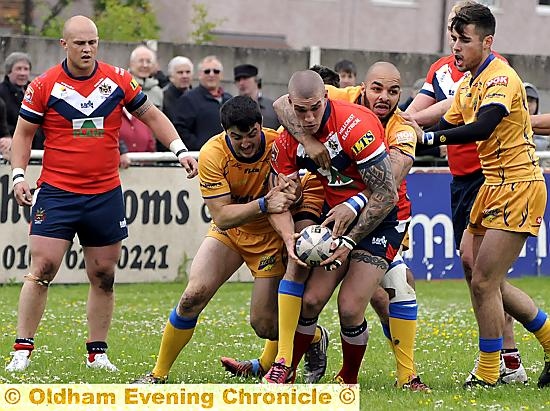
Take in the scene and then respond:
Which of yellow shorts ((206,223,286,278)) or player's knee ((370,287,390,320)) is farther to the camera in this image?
player's knee ((370,287,390,320))

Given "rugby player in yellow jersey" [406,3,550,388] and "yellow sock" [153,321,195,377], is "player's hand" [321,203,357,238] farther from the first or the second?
"yellow sock" [153,321,195,377]

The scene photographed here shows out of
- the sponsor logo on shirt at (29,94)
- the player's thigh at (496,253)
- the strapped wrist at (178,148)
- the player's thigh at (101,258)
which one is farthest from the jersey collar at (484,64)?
the sponsor logo on shirt at (29,94)

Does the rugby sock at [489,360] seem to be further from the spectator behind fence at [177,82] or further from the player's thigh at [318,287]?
the spectator behind fence at [177,82]

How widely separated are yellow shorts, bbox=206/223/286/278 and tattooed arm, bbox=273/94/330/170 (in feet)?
2.93

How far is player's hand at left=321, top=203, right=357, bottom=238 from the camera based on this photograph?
27.7 feet

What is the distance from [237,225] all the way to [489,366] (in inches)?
79.4

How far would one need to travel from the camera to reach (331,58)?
69.1 feet

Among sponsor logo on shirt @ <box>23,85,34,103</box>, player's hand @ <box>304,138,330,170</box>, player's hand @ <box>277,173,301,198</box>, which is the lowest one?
player's hand @ <box>277,173,301,198</box>

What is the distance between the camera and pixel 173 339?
29.5 feet

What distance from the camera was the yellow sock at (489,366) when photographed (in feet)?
29.4

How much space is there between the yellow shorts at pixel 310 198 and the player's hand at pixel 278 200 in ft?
1.06

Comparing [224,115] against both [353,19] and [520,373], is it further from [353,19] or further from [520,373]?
[353,19]

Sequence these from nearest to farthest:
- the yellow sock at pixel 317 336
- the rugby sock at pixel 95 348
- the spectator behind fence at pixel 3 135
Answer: the yellow sock at pixel 317 336 < the rugby sock at pixel 95 348 < the spectator behind fence at pixel 3 135

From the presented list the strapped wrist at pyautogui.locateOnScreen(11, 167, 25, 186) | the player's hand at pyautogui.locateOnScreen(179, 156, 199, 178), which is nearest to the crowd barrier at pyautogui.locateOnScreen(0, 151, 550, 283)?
the strapped wrist at pyautogui.locateOnScreen(11, 167, 25, 186)
